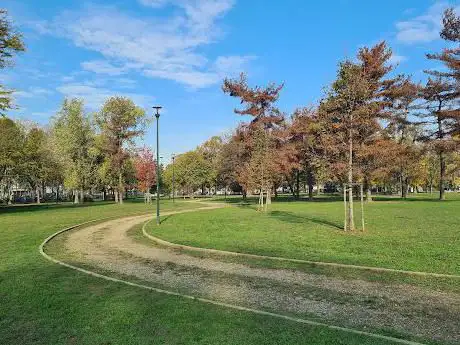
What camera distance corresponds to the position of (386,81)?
41.6 m

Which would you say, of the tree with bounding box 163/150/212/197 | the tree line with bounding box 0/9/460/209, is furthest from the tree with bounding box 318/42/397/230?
the tree with bounding box 163/150/212/197

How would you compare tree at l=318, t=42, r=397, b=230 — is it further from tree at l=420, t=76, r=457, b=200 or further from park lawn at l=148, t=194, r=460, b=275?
tree at l=420, t=76, r=457, b=200

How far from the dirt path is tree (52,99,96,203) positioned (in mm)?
44557

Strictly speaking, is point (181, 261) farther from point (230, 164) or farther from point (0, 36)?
point (230, 164)

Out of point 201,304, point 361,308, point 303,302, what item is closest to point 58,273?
point 201,304

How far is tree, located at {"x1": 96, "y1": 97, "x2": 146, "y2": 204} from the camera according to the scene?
56312 millimetres

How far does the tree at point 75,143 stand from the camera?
5338 centimetres

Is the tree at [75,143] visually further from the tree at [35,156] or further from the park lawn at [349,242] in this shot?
the park lawn at [349,242]

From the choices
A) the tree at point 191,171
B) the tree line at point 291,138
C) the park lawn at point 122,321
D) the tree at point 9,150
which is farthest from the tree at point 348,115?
the tree at point 191,171

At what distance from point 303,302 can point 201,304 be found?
184 cm

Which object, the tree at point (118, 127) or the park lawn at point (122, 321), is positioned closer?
the park lawn at point (122, 321)

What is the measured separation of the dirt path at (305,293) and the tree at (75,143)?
146 ft

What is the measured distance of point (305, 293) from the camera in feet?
26.0

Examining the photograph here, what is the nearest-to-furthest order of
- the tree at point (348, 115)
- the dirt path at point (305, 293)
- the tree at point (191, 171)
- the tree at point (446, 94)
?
the dirt path at point (305, 293), the tree at point (348, 115), the tree at point (446, 94), the tree at point (191, 171)
